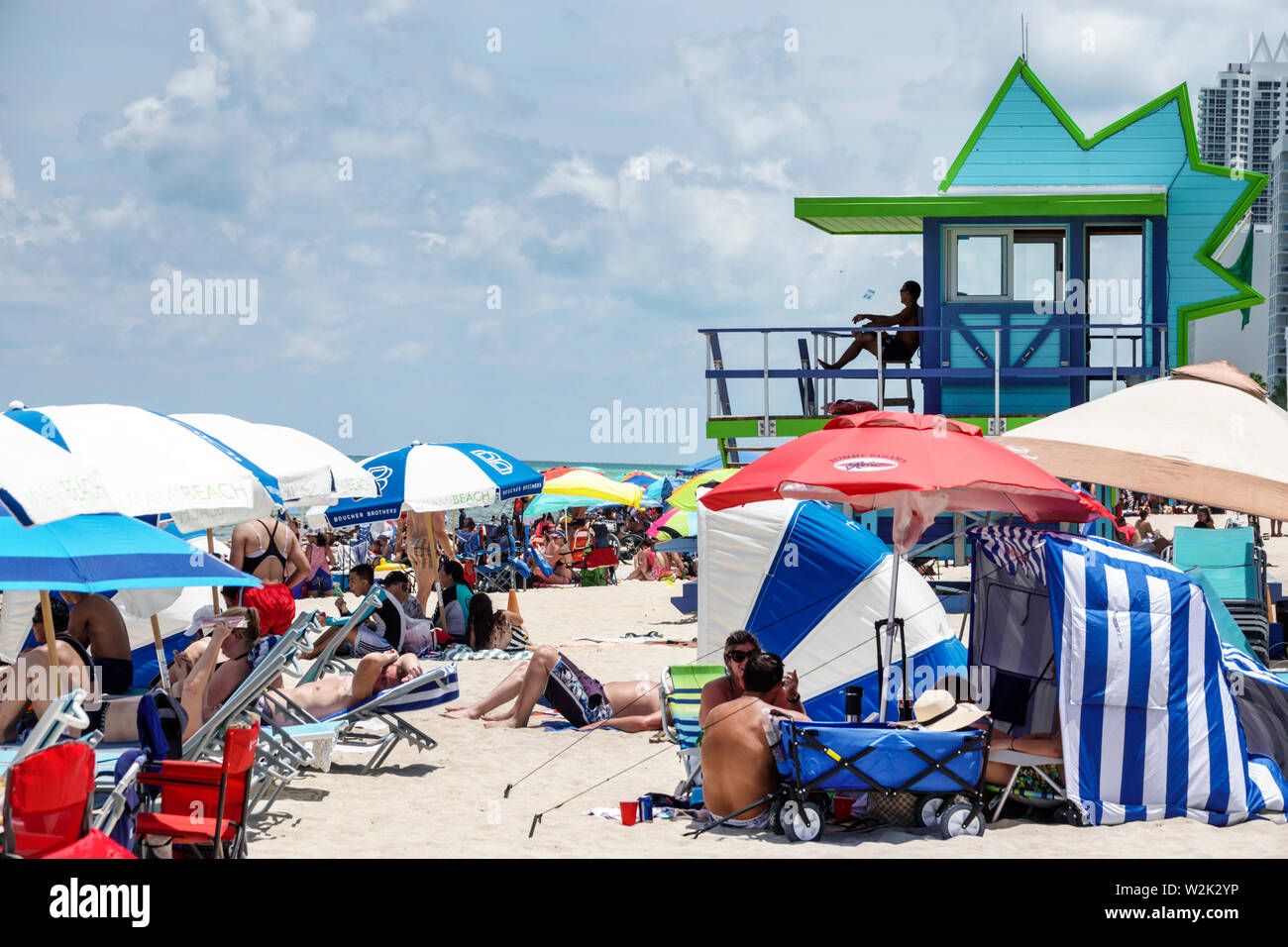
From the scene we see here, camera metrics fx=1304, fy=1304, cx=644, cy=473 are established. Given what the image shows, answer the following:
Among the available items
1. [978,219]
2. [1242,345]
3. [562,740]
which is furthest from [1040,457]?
[1242,345]

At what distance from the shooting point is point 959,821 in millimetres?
6125

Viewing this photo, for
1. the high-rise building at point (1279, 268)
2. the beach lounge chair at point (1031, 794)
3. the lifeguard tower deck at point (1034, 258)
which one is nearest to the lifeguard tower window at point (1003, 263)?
the lifeguard tower deck at point (1034, 258)

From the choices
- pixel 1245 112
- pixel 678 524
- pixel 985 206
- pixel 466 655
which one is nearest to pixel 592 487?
pixel 678 524

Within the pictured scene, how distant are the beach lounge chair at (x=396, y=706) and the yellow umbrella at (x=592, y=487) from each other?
1505cm

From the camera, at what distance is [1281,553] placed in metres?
27.5

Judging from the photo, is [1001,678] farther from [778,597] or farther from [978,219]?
[978,219]

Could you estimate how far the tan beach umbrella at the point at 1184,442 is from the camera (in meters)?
7.47

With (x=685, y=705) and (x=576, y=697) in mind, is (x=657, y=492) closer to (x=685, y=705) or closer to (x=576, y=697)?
(x=576, y=697)

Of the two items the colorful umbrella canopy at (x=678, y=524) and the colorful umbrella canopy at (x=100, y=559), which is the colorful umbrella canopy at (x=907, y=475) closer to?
the colorful umbrella canopy at (x=100, y=559)

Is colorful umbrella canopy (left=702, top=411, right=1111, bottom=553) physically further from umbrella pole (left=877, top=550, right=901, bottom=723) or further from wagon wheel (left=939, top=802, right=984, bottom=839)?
wagon wheel (left=939, top=802, right=984, bottom=839)

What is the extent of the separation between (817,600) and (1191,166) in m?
8.25

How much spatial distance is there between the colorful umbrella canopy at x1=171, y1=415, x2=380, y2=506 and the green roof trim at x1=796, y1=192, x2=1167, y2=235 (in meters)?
6.43

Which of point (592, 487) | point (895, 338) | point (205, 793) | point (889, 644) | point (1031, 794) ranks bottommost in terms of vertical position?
point (1031, 794)
